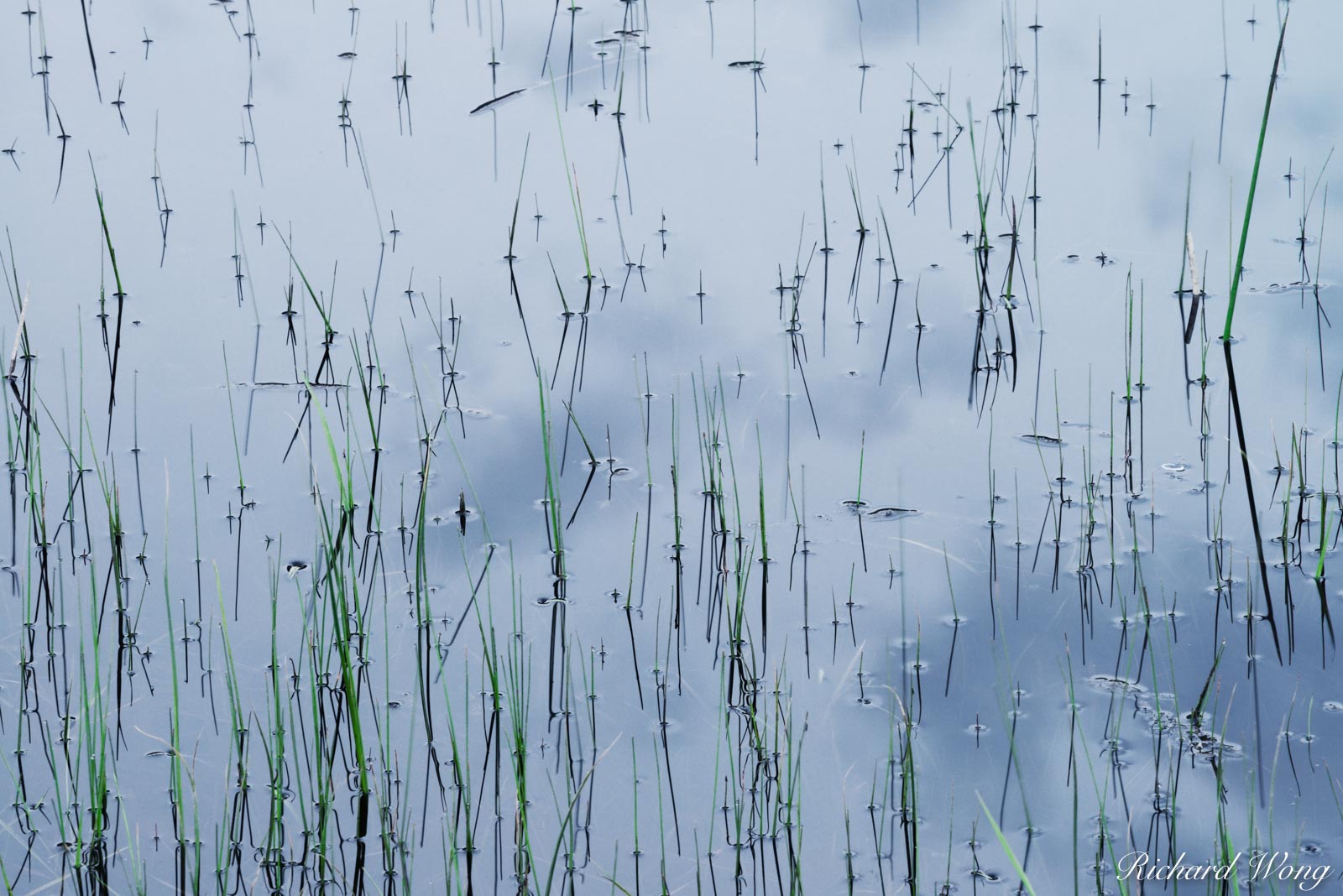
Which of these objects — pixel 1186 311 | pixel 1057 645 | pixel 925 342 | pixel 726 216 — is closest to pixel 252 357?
pixel 726 216

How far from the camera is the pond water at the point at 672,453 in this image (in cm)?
236

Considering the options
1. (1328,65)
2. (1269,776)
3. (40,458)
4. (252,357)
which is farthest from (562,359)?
(1328,65)

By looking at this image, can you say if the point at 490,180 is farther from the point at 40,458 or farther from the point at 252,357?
the point at 40,458

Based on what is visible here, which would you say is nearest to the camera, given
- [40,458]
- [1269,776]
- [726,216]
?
[1269,776]

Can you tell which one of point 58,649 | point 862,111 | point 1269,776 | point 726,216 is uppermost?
point 862,111

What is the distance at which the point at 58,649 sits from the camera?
2.69 meters

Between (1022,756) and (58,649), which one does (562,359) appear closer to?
(58,649)

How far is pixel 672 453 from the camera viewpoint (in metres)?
3.28

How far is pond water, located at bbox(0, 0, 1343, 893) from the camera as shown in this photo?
2.36 meters

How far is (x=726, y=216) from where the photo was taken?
165 inches

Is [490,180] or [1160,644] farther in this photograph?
[490,180]

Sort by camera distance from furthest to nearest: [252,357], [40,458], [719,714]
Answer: [252,357]
[40,458]
[719,714]

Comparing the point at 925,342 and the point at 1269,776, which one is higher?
the point at 925,342

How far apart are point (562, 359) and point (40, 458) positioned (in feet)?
3.95
